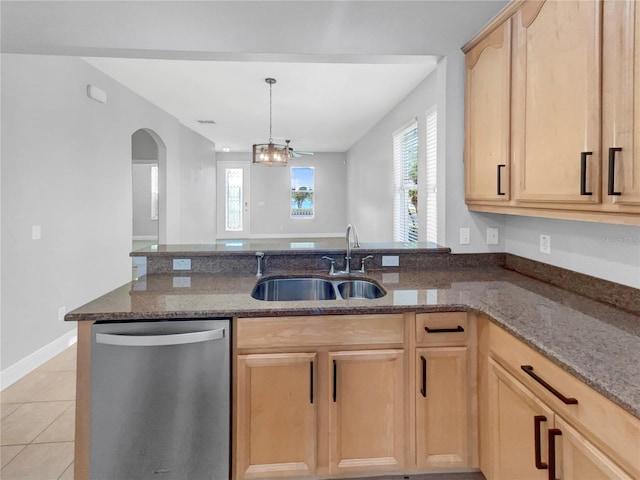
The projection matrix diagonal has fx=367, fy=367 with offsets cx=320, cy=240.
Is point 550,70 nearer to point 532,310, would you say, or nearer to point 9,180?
point 532,310

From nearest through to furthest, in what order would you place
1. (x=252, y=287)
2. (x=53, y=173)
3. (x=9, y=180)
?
(x=252, y=287)
(x=9, y=180)
(x=53, y=173)

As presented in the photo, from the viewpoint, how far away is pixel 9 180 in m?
2.73

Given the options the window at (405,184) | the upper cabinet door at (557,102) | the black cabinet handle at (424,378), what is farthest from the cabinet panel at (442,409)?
the window at (405,184)

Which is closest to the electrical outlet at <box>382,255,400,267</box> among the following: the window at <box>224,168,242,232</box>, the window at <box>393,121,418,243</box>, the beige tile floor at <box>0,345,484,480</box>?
the beige tile floor at <box>0,345,484,480</box>

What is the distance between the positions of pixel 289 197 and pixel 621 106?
9600 mm

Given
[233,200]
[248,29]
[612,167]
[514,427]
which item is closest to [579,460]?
[514,427]

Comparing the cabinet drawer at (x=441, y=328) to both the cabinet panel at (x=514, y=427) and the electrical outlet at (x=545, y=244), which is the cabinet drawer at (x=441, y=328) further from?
the electrical outlet at (x=545, y=244)

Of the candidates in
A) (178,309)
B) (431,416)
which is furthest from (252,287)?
(431,416)

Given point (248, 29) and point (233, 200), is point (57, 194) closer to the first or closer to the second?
point (248, 29)

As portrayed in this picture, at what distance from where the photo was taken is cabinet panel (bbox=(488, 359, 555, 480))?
1.17 metres

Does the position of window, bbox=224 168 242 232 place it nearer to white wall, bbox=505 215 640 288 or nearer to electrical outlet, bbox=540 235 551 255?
white wall, bbox=505 215 640 288

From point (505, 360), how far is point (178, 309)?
1.31 meters

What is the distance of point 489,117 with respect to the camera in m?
2.02

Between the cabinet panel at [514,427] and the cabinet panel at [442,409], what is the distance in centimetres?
13
